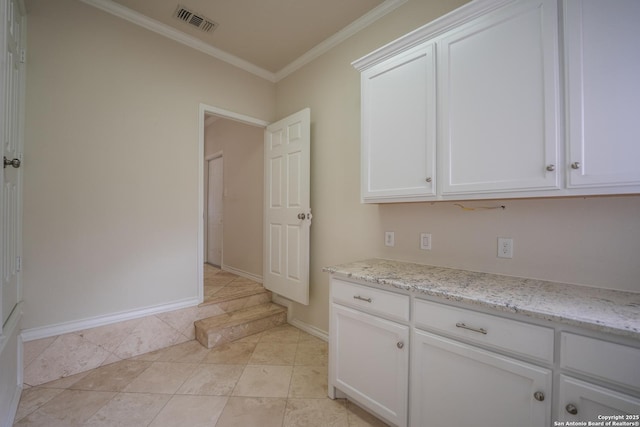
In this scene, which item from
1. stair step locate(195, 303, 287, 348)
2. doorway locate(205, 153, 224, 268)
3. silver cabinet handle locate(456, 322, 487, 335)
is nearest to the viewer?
silver cabinet handle locate(456, 322, 487, 335)

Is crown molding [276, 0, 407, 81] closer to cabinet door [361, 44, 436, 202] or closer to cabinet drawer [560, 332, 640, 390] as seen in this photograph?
cabinet door [361, 44, 436, 202]

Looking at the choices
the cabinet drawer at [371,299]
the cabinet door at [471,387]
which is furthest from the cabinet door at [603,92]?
the cabinet drawer at [371,299]

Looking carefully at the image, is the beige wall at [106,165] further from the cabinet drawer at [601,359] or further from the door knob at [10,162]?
the cabinet drawer at [601,359]

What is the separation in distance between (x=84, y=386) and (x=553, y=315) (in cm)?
288

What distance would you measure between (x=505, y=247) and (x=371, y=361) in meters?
1.05

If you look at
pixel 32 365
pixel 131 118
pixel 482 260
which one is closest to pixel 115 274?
pixel 32 365

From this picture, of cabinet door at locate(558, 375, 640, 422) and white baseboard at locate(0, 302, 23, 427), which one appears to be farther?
white baseboard at locate(0, 302, 23, 427)

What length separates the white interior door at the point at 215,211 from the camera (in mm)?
4707

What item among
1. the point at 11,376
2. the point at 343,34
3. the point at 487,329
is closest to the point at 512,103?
the point at 487,329

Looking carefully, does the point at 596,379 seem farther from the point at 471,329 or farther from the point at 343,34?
the point at 343,34

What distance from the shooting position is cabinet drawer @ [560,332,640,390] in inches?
32.8

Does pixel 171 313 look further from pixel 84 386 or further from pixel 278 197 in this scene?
pixel 278 197

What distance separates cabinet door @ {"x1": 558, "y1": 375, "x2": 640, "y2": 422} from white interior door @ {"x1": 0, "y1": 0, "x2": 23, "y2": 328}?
2553mm

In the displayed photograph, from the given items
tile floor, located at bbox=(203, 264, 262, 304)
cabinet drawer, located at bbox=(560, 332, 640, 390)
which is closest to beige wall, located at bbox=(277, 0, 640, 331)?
cabinet drawer, located at bbox=(560, 332, 640, 390)
